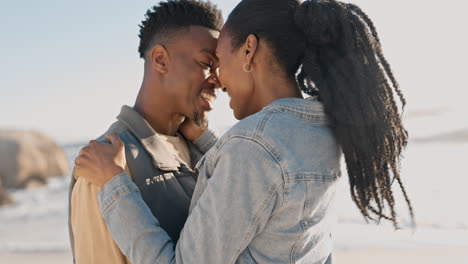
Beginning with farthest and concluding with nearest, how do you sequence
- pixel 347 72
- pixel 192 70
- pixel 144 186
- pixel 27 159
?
pixel 27 159, pixel 192 70, pixel 144 186, pixel 347 72

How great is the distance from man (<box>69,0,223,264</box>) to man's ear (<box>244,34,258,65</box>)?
0.59m

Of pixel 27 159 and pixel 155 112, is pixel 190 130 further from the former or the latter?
pixel 27 159

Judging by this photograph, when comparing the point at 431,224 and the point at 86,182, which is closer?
the point at 86,182

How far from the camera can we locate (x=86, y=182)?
76.2 inches

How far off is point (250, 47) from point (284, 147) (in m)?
0.38

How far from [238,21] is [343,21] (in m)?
0.35

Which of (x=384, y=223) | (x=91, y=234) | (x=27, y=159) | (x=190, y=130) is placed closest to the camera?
(x=91, y=234)

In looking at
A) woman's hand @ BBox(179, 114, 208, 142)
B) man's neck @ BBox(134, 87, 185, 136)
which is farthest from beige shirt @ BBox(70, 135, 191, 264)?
woman's hand @ BBox(179, 114, 208, 142)

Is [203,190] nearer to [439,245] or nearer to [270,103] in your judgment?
[270,103]

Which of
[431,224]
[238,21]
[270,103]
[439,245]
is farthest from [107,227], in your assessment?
[431,224]

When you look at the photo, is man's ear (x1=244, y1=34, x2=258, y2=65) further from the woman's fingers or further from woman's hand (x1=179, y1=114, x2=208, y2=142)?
woman's hand (x1=179, y1=114, x2=208, y2=142)

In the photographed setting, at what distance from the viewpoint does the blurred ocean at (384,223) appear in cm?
617

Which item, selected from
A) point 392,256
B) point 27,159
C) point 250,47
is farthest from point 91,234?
point 27,159

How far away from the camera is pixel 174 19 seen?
7.95ft
